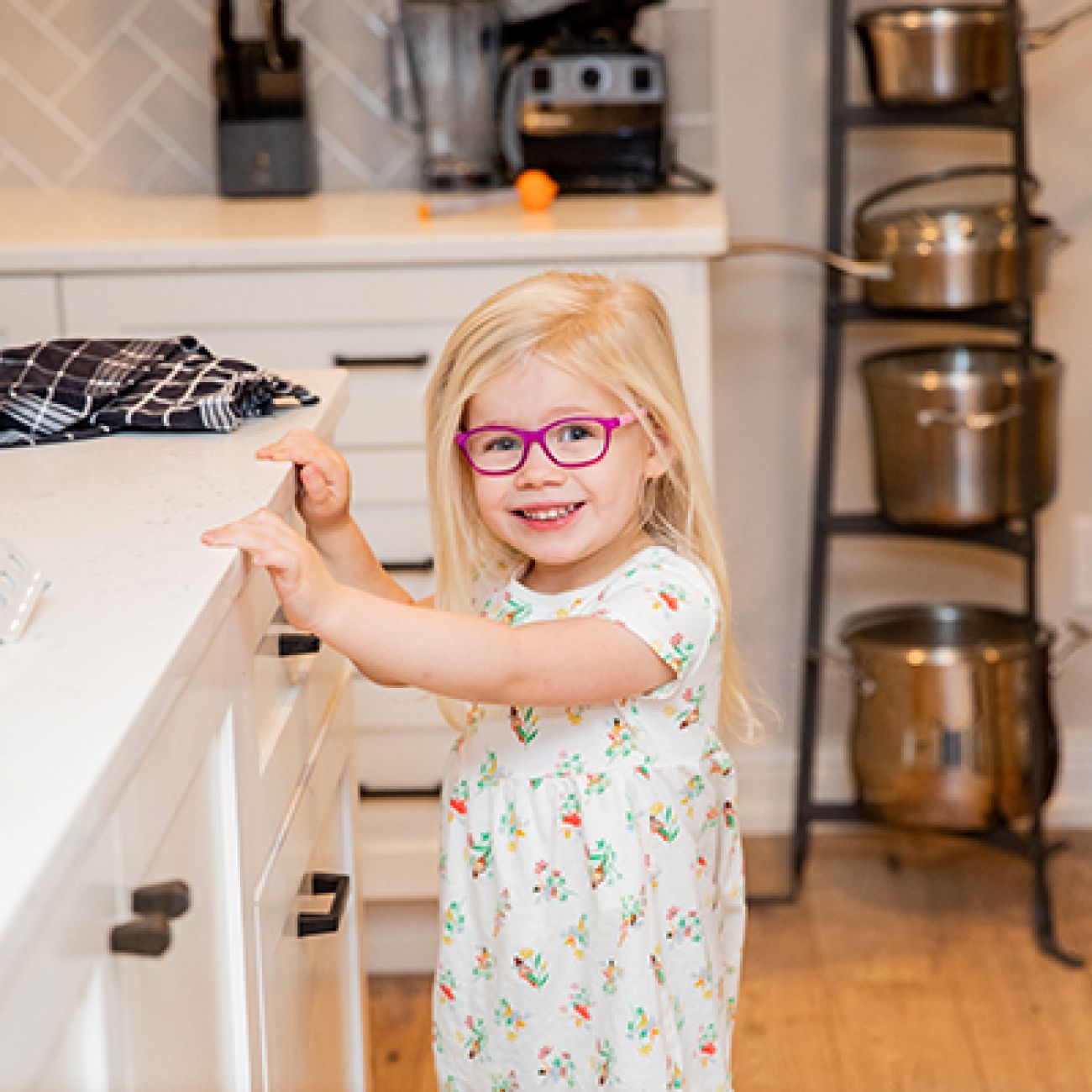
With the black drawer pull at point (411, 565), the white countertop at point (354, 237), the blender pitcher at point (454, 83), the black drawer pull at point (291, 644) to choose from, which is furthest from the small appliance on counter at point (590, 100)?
the black drawer pull at point (291, 644)

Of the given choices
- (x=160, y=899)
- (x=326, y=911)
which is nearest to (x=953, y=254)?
(x=326, y=911)

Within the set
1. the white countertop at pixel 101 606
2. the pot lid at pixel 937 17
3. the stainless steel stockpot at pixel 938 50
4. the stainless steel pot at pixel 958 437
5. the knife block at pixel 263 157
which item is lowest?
the stainless steel pot at pixel 958 437

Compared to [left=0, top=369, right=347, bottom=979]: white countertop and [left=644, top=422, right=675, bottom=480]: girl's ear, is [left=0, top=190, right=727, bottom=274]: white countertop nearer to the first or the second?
[left=0, top=369, right=347, bottom=979]: white countertop

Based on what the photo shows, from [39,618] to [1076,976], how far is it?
190 centimetres

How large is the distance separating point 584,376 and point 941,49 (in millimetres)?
1305

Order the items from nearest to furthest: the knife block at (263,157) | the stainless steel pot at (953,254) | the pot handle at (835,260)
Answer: the pot handle at (835,260)
the stainless steel pot at (953,254)
the knife block at (263,157)

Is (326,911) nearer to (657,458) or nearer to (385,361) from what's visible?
(657,458)

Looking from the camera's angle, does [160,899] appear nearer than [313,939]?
Yes

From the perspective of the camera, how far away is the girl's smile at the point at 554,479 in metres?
1.27

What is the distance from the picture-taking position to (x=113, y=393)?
1.34 metres

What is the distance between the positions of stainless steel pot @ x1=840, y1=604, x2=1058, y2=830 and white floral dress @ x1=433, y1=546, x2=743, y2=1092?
1172 mm

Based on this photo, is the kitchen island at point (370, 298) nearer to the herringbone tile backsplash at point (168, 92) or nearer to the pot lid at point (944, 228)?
the pot lid at point (944, 228)

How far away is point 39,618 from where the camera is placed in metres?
0.86

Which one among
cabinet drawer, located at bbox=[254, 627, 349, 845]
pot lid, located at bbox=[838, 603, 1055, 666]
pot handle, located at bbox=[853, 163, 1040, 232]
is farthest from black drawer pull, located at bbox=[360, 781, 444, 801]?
pot handle, located at bbox=[853, 163, 1040, 232]
